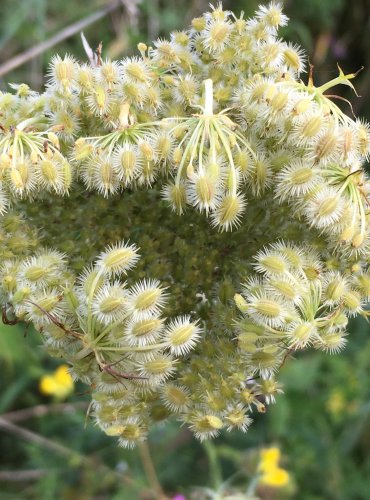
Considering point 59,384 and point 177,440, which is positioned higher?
point 59,384

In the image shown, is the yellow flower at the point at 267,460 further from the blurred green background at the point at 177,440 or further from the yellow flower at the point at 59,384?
the yellow flower at the point at 59,384

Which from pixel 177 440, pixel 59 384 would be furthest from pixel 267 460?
pixel 59 384

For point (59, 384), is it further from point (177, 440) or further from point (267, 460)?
point (267, 460)

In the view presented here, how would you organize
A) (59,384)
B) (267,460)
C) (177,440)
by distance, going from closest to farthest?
(267,460)
(59,384)
(177,440)

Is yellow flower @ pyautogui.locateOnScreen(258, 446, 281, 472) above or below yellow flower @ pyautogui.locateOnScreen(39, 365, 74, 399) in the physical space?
below

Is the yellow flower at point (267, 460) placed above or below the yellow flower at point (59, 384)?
below

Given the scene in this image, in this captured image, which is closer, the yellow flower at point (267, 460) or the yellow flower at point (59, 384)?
the yellow flower at point (267, 460)

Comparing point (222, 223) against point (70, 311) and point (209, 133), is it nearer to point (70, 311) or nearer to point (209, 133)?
point (209, 133)

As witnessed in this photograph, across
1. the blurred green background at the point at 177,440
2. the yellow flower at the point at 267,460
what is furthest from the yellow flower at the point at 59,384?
the yellow flower at the point at 267,460

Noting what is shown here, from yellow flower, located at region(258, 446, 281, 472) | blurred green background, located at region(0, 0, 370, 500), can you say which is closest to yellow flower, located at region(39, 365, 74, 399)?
blurred green background, located at region(0, 0, 370, 500)

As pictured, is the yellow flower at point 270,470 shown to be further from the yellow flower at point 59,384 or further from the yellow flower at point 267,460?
the yellow flower at point 59,384

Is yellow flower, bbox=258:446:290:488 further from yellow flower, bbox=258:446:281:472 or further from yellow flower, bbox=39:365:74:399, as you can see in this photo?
yellow flower, bbox=39:365:74:399
